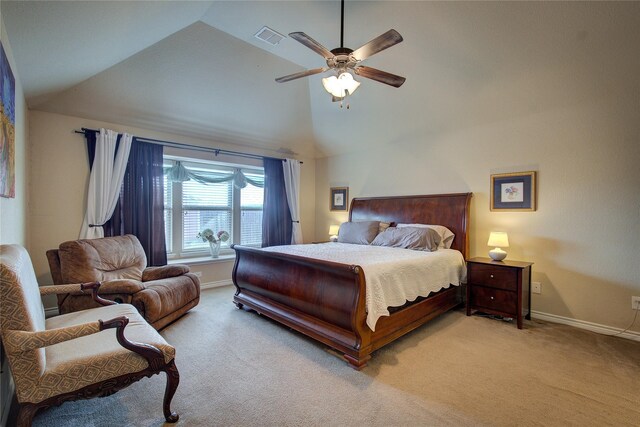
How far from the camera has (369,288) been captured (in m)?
2.34

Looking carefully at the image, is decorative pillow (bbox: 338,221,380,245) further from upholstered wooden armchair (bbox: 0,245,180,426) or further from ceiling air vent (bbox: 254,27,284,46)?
upholstered wooden armchair (bbox: 0,245,180,426)

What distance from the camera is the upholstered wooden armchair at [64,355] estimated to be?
133 cm

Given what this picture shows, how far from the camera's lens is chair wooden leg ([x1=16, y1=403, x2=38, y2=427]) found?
1.33 meters

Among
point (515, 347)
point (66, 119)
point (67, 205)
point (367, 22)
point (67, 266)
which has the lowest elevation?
point (515, 347)

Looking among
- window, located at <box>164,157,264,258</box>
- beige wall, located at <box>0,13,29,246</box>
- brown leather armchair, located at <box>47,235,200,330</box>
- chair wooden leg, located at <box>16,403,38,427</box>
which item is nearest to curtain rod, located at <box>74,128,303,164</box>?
window, located at <box>164,157,264,258</box>

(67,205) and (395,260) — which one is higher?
(67,205)

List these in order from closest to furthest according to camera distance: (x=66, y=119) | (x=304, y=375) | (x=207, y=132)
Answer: (x=304, y=375) → (x=66, y=119) → (x=207, y=132)

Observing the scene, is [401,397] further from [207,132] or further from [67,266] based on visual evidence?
[207,132]

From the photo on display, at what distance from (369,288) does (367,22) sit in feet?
8.80

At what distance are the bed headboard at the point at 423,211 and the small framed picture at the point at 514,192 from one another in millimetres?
316

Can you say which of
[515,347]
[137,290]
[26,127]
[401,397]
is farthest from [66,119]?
[515,347]

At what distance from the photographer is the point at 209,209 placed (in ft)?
16.5

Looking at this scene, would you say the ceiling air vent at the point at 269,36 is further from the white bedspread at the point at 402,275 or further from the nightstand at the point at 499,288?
the nightstand at the point at 499,288

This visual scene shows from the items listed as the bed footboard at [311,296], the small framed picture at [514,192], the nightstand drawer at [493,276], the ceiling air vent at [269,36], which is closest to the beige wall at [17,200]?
the bed footboard at [311,296]
